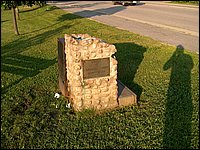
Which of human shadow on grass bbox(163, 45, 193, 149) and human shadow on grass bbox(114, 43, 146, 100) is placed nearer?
human shadow on grass bbox(163, 45, 193, 149)

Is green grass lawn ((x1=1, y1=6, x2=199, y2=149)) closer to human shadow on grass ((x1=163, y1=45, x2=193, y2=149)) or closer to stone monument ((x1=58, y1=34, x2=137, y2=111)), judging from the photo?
human shadow on grass ((x1=163, y1=45, x2=193, y2=149))

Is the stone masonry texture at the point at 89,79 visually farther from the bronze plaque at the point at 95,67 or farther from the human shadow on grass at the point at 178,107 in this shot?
the human shadow on grass at the point at 178,107

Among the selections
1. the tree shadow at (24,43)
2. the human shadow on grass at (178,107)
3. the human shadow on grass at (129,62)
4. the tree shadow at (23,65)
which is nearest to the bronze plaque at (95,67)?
the human shadow on grass at (129,62)

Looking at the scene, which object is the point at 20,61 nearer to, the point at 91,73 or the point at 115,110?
the point at 91,73

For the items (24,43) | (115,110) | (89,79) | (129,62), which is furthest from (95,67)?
(24,43)

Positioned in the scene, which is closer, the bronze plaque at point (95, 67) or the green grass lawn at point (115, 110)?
the green grass lawn at point (115, 110)

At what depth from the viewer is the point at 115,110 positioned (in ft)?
21.4

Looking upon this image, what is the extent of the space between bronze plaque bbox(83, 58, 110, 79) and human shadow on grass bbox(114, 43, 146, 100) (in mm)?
1545

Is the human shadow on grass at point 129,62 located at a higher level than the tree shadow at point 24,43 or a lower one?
lower

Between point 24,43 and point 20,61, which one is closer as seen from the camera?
point 20,61

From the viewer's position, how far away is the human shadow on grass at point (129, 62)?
8.23 m

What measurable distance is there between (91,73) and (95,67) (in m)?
0.16

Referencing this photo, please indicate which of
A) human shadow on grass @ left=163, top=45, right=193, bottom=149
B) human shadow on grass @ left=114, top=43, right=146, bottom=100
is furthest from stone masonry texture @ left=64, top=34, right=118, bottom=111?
human shadow on grass @ left=163, top=45, right=193, bottom=149

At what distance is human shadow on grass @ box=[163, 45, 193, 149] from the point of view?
5.34 metres
